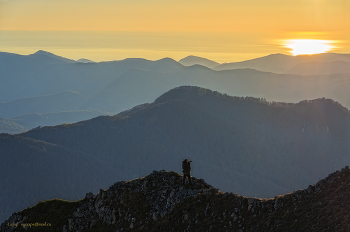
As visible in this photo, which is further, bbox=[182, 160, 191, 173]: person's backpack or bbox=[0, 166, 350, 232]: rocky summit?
bbox=[182, 160, 191, 173]: person's backpack

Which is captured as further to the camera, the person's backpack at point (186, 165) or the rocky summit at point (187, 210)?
the person's backpack at point (186, 165)

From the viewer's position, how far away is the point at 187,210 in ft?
192

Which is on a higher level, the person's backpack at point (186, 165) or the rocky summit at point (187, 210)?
the person's backpack at point (186, 165)

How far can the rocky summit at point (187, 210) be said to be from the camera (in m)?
51.1

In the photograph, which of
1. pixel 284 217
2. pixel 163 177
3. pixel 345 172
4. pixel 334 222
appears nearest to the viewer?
pixel 334 222

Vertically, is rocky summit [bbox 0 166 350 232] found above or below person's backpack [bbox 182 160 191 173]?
below

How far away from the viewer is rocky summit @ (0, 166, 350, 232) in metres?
51.1

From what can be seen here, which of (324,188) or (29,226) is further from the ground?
(324,188)

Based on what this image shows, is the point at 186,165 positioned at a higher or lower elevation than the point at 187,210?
higher

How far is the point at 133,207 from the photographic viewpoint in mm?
63000

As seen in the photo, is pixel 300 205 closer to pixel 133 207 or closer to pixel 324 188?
pixel 324 188

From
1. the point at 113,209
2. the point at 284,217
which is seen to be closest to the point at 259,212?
the point at 284,217

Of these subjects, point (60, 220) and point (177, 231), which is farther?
point (60, 220)

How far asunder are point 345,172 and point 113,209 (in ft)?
111
